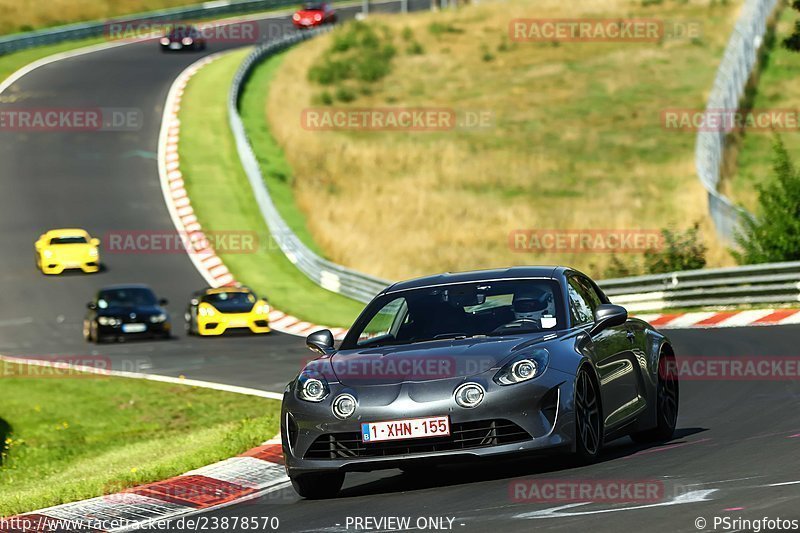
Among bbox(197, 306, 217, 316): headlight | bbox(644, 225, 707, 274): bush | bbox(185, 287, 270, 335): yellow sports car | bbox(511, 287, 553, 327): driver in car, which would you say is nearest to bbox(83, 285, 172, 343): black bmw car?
bbox(185, 287, 270, 335): yellow sports car

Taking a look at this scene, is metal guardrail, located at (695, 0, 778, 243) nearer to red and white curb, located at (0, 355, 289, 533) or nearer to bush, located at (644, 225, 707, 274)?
bush, located at (644, 225, 707, 274)

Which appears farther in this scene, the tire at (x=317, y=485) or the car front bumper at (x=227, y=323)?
the car front bumper at (x=227, y=323)

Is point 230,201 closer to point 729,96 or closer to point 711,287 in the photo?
point 729,96

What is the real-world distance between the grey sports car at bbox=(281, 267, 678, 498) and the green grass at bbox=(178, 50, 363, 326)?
63.1ft

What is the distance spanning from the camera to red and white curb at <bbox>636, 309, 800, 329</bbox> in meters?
21.8

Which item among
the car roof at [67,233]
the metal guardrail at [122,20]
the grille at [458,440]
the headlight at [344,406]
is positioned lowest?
the grille at [458,440]

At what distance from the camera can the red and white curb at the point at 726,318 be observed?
71.6ft

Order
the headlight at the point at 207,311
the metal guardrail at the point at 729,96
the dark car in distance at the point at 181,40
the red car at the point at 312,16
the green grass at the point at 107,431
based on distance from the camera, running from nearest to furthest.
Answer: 1. the green grass at the point at 107,431
2. the headlight at the point at 207,311
3. the metal guardrail at the point at 729,96
4. the dark car in distance at the point at 181,40
5. the red car at the point at 312,16

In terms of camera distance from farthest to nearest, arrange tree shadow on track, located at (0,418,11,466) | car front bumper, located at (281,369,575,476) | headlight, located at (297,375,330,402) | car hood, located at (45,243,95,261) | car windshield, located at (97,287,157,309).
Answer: car hood, located at (45,243,95,261) → car windshield, located at (97,287,157,309) → tree shadow on track, located at (0,418,11,466) → headlight, located at (297,375,330,402) → car front bumper, located at (281,369,575,476)

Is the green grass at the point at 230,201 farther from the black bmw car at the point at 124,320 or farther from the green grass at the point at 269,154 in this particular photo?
the black bmw car at the point at 124,320

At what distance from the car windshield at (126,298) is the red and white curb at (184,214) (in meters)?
2.68

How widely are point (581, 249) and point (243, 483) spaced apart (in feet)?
86.5

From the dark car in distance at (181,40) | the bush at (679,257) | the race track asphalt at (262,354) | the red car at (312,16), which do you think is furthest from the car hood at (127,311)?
the red car at (312,16)

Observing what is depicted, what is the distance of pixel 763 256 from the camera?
26609mm
